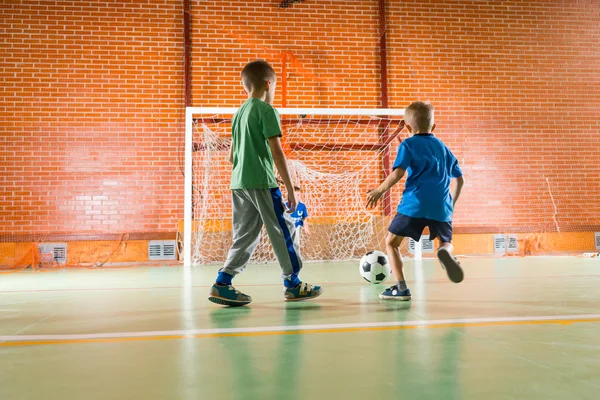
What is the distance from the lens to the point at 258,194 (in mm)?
2797

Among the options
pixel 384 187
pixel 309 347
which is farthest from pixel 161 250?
pixel 309 347

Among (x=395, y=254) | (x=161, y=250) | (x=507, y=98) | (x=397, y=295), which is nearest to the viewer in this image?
(x=397, y=295)

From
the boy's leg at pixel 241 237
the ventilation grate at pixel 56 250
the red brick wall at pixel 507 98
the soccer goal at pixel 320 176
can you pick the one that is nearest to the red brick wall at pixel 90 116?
the ventilation grate at pixel 56 250

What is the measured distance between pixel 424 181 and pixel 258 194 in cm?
97

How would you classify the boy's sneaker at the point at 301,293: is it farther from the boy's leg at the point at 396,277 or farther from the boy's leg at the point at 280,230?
the boy's leg at the point at 396,277

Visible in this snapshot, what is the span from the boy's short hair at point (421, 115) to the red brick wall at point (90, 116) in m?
5.25

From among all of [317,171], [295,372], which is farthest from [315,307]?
[317,171]

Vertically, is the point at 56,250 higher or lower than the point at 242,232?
lower

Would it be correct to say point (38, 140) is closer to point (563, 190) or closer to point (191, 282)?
point (191, 282)

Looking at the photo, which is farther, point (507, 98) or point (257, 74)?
point (507, 98)

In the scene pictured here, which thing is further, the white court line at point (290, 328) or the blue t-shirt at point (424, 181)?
the blue t-shirt at point (424, 181)

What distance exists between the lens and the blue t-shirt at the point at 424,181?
289 cm

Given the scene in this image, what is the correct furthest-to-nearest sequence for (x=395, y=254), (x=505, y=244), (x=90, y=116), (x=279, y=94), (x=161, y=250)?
(x=505, y=244) → (x=279, y=94) → (x=90, y=116) → (x=161, y=250) → (x=395, y=254)

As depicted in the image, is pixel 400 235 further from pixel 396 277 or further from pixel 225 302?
pixel 225 302
